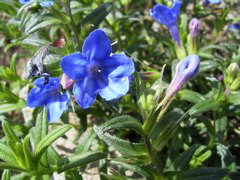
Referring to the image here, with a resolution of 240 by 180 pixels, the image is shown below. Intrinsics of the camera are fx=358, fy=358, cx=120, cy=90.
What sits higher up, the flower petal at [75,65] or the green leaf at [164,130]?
the flower petal at [75,65]

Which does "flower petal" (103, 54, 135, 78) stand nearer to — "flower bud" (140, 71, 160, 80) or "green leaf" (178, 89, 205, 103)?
"flower bud" (140, 71, 160, 80)

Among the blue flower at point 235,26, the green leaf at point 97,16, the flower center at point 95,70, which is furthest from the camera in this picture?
the blue flower at point 235,26

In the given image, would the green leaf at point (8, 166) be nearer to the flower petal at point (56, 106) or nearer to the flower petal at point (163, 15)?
the flower petal at point (56, 106)

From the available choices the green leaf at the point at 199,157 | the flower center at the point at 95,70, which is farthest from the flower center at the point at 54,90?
the green leaf at the point at 199,157

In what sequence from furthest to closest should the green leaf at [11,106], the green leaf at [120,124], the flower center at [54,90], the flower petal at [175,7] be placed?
the green leaf at [11,106] → the flower petal at [175,7] → the flower center at [54,90] → the green leaf at [120,124]

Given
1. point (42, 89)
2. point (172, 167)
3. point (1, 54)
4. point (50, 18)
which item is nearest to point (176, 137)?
point (172, 167)

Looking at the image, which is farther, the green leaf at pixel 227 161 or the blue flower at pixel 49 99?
the green leaf at pixel 227 161

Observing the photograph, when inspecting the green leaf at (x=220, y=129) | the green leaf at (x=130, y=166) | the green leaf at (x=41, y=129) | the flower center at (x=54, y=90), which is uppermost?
the flower center at (x=54, y=90)

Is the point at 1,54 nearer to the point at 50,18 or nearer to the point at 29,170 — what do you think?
the point at 50,18
